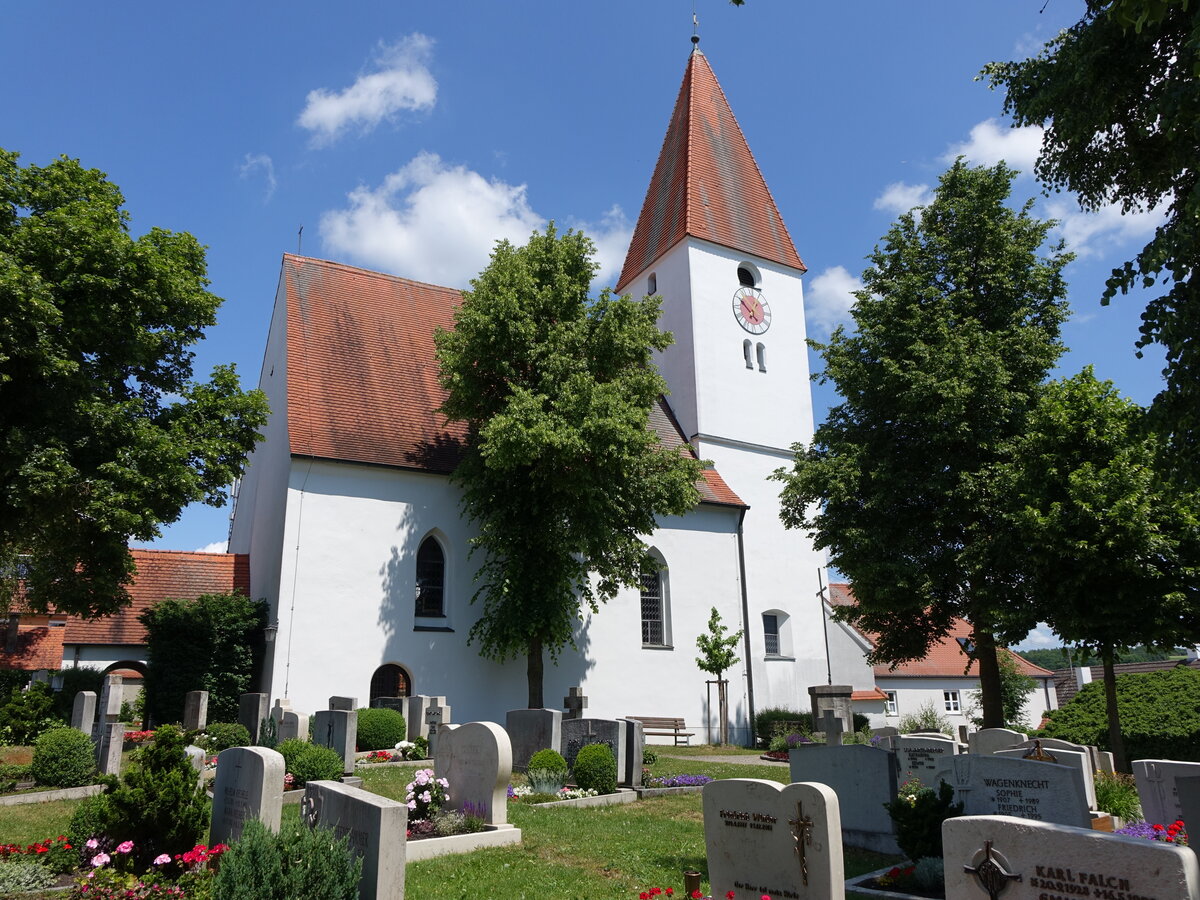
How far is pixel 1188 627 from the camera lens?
14633mm

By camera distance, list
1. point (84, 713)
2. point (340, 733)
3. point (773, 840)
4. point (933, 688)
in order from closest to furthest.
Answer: point (773, 840) → point (340, 733) → point (84, 713) → point (933, 688)

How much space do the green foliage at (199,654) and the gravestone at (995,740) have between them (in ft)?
51.5

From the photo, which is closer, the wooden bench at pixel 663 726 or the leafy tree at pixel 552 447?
the leafy tree at pixel 552 447

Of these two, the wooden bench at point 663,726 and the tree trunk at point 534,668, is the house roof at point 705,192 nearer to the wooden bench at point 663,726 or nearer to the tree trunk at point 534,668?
the tree trunk at point 534,668

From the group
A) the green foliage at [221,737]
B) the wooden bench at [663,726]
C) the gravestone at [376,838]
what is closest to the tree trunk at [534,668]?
the wooden bench at [663,726]

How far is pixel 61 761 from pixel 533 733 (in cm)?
725

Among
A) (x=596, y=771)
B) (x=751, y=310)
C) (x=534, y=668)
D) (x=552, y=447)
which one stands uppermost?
(x=751, y=310)

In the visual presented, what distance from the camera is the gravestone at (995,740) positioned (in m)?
12.1

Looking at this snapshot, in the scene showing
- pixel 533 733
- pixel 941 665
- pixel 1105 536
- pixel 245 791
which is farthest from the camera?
pixel 941 665

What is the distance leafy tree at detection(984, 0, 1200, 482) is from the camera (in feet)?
28.5


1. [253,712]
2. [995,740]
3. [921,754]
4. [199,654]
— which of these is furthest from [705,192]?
[921,754]

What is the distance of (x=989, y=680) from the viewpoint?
18.0 meters

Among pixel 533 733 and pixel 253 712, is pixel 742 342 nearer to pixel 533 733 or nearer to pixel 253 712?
pixel 533 733

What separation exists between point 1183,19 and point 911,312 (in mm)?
Result: 9879
